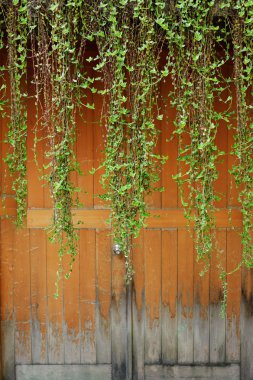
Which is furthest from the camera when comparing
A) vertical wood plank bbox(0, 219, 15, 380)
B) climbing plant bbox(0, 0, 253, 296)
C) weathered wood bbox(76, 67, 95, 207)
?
vertical wood plank bbox(0, 219, 15, 380)

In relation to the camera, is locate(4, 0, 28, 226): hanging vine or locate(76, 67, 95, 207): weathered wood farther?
locate(76, 67, 95, 207): weathered wood

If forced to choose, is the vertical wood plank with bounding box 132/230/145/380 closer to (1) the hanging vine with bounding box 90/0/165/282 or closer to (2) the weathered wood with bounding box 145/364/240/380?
(2) the weathered wood with bounding box 145/364/240/380

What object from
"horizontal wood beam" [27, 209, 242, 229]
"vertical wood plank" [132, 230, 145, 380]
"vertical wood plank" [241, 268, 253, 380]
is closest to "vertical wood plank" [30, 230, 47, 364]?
"horizontal wood beam" [27, 209, 242, 229]

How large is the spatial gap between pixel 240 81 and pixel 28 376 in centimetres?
262

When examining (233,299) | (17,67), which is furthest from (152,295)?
(17,67)

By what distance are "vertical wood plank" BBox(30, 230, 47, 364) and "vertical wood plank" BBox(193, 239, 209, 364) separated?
113 cm

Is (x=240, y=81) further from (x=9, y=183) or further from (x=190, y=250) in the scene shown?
(x=9, y=183)

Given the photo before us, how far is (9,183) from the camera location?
362 centimetres

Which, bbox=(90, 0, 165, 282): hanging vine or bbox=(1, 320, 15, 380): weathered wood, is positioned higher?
bbox=(90, 0, 165, 282): hanging vine

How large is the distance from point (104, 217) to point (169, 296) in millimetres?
766

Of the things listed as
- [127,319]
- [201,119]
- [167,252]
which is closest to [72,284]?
[127,319]

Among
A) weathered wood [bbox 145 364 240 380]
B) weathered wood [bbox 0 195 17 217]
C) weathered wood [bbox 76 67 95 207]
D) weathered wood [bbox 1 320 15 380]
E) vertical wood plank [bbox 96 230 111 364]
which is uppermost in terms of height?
weathered wood [bbox 76 67 95 207]

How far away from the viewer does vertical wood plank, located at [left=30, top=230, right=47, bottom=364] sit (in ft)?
12.0

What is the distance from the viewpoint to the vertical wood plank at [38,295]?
143 inches
